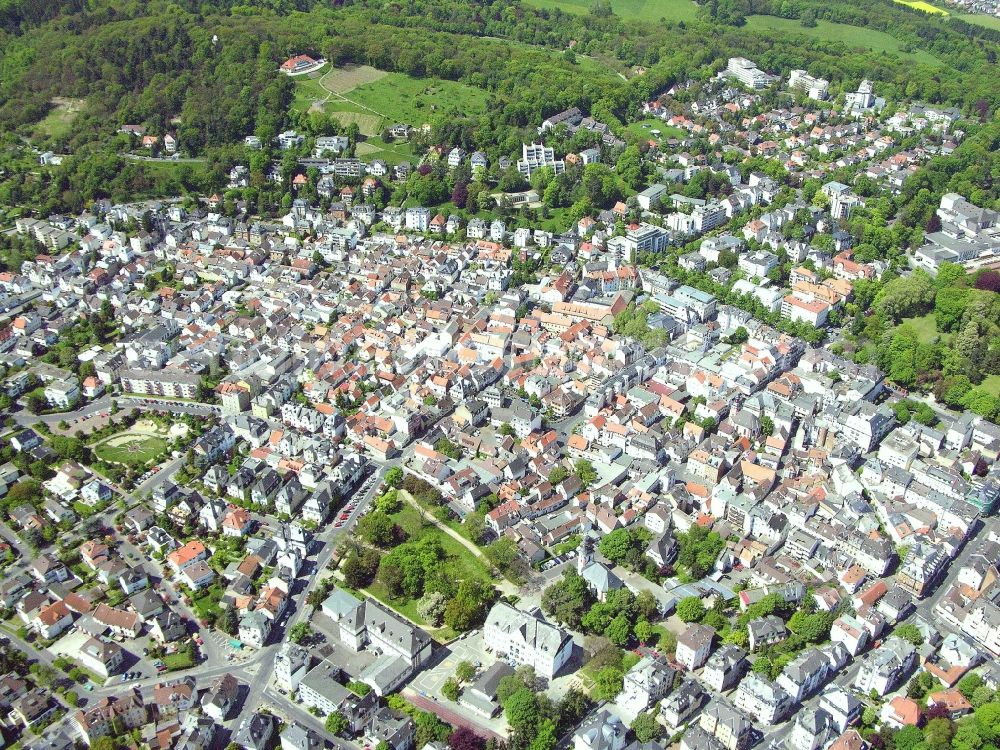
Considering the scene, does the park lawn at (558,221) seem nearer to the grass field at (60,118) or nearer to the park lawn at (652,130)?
the park lawn at (652,130)

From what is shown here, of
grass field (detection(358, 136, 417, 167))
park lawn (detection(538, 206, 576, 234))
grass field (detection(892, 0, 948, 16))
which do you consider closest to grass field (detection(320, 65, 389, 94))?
grass field (detection(358, 136, 417, 167))

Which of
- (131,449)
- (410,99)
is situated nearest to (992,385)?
(131,449)

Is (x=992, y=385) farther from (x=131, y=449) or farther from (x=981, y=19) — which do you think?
(x=981, y=19)

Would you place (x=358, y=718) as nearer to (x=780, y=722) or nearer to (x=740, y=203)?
(x=780, y=722)

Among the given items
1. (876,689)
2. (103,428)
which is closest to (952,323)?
(876,689)

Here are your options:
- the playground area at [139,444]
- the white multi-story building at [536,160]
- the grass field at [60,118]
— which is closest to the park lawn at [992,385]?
the white multi-story building at [536,160]

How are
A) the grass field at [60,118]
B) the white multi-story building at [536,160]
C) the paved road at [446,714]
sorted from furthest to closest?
the grass field at [60,118] < the white multi-story building at [536,160] < the paved road at [446,714]
